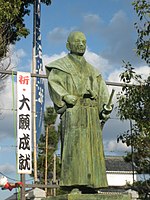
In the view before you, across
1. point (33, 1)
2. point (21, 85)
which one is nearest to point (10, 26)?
point (33, 1)

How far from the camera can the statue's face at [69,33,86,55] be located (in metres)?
5.54

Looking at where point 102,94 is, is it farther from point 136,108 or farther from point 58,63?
point 136,108

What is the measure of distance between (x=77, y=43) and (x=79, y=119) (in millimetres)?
918

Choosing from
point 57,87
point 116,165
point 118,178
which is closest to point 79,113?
point 57,87

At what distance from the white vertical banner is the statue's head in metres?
5.33

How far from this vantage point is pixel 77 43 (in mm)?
5551

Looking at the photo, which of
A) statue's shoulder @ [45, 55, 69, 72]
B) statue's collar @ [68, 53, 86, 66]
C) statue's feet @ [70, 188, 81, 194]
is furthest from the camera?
statue's collar @ [68, 53, 86, 66]

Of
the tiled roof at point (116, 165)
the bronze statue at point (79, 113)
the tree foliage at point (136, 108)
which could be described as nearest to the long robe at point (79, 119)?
the bronze statue at point (79, 113)

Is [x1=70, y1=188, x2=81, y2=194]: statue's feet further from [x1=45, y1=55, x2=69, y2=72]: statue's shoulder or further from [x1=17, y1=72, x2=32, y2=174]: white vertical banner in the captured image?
[x1=17, y1=72, x2=32, y2=174]: white vertical banner

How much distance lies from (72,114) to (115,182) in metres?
41.8

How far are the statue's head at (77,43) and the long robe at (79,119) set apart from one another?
0.10 metres

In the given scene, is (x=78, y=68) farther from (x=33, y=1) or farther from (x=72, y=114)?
(x=33, y=1)

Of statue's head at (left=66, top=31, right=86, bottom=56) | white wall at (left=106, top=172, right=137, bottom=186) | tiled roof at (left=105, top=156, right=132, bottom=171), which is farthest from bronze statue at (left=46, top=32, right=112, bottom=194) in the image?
tiled roof at (left=105, top=156, right=132, bottom=171)

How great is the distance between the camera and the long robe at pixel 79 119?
16.9ft
